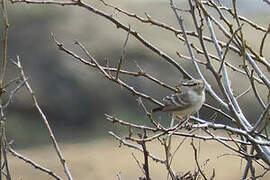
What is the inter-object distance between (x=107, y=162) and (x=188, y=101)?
23.4 ft

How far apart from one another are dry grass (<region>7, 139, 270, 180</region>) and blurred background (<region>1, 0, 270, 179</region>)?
33mm

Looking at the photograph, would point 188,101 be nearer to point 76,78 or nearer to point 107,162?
point 107,162

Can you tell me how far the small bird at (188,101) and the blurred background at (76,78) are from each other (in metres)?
6.86

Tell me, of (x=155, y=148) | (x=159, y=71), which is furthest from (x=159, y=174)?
(x=159, y=71)

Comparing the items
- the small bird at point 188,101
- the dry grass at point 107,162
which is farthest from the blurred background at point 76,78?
the small bird at point 188,101

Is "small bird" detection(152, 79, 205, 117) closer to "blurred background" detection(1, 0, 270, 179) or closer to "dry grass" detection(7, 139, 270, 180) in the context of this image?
"dry grass" detection(7, 139, 270, 180)

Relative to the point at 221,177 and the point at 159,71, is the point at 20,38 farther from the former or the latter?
the point at 221,177

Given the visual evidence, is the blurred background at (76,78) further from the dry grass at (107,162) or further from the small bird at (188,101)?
the small bird at (188,101)

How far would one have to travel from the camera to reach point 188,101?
94.8 inches

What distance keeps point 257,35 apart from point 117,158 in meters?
4.17

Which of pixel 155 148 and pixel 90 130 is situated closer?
pixel 155 148

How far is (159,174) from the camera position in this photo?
8.76 metres

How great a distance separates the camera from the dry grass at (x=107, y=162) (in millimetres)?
8859

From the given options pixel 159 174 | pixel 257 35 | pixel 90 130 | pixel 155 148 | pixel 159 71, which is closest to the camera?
pixel 159 174
